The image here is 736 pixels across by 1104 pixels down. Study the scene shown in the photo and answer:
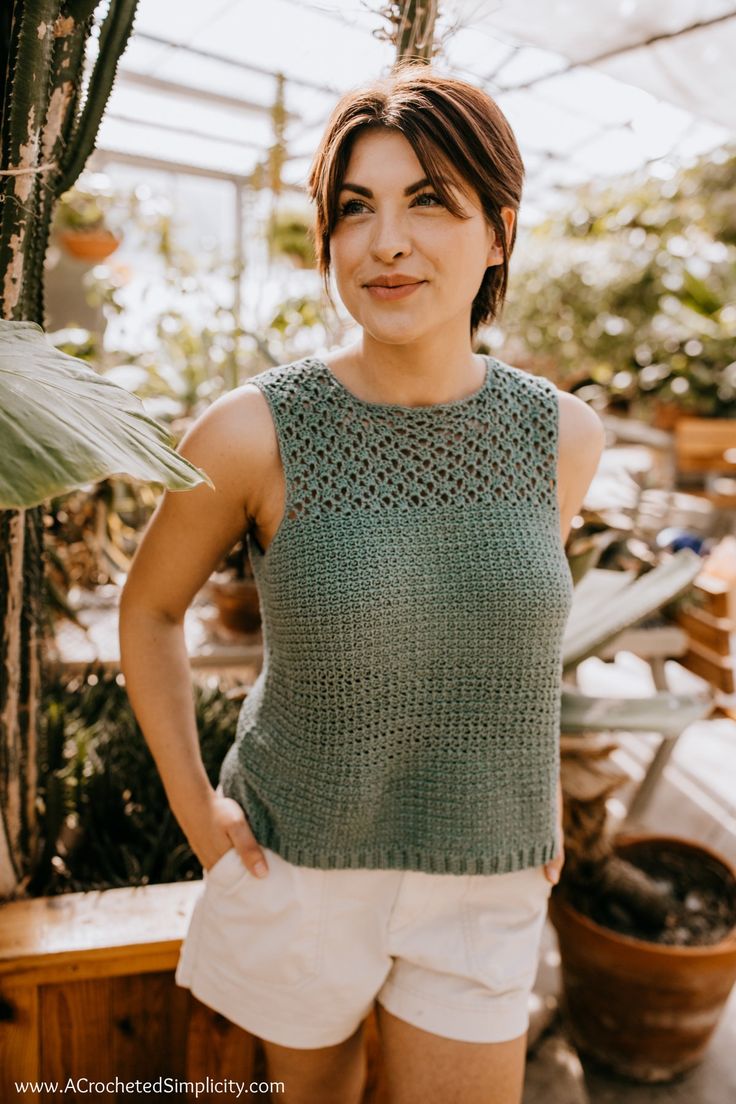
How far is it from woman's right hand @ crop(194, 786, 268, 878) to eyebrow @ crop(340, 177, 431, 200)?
73 centimetres

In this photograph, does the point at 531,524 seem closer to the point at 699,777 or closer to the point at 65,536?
the point at 65,536

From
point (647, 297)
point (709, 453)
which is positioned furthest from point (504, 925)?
Answer: point (647, 297)

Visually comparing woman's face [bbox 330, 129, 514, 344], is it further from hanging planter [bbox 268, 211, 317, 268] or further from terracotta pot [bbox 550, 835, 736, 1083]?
hanging planter [bbox 268, 211, 317, 268]

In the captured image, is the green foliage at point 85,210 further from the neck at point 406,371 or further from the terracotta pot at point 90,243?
the neck at point 406,371

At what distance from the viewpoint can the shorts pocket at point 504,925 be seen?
983 mm

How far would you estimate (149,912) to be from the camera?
126 centimetres

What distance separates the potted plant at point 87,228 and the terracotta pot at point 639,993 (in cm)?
419

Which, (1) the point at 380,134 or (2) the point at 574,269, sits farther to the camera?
(2) the point at 574,269

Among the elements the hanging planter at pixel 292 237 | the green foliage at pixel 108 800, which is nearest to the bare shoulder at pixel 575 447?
the green foliage at pixel 108 800

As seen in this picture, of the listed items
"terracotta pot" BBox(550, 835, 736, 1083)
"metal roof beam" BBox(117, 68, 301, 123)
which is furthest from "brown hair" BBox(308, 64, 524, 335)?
"metal roof beam" BBox(117, 68, 301, 123)

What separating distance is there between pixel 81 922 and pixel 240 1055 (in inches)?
11.5

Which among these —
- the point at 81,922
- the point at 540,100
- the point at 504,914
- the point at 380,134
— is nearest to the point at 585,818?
the point at 504,914

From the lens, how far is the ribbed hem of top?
0.99m

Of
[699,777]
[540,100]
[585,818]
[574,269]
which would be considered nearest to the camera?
[585,818]
